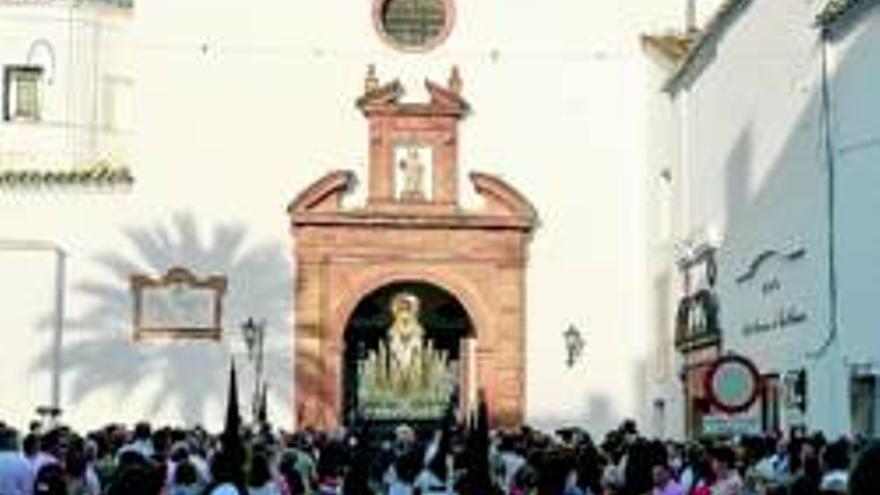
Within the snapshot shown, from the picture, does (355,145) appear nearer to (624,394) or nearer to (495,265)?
(495,265)

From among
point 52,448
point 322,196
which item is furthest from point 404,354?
point 52,448

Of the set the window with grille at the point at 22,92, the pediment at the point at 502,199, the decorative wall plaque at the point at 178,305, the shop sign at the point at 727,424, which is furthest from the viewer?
the window with grille at the point at 22,92

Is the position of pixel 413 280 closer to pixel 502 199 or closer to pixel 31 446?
pixel 502 199

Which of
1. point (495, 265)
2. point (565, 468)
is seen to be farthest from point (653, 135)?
point (565, 468)

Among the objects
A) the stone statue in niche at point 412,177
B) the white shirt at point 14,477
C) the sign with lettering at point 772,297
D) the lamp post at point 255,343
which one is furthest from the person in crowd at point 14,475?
the stone statue in niche at point 412,177

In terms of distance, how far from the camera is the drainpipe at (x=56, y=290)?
109 ft

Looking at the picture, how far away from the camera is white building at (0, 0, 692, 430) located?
110 ft

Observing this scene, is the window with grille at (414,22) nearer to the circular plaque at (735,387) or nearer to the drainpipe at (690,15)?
the drainpipe at (690,15)

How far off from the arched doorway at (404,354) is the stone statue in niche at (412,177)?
1497mm

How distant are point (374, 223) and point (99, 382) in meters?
5.34

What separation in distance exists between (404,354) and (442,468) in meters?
17.3

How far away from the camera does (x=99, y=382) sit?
110ft

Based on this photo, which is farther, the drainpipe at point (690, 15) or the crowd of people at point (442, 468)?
the drainpipe at point (690, 15)

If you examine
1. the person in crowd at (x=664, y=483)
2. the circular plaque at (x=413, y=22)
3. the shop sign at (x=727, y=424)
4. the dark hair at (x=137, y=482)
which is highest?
the circular plaque at (x=413, y=22)
